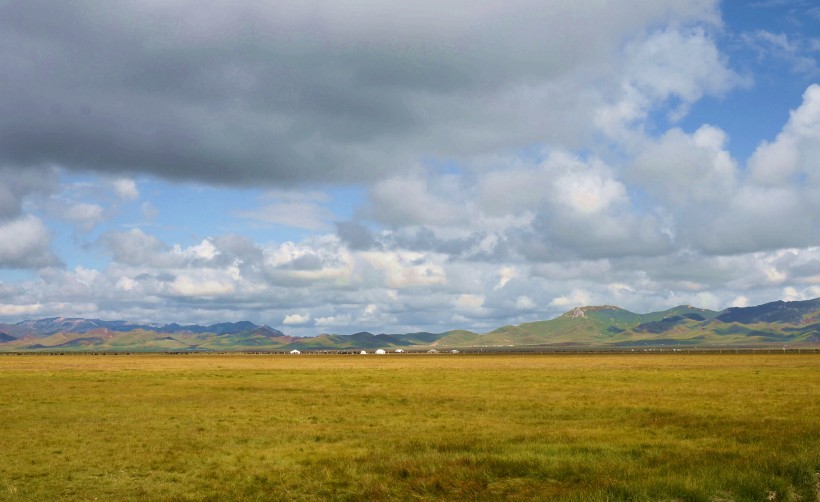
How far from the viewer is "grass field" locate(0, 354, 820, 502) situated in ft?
58.9

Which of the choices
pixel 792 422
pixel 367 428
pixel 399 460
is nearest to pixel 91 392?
pixel 367 428

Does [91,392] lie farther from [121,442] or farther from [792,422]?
[792,422]

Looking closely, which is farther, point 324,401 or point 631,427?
point 324,401

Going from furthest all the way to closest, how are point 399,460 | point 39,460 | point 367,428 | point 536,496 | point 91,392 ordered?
point 91,392 < point 367,428 < point 39,460 < point 399,460 < point 536,496

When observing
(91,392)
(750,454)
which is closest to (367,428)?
(750,454)

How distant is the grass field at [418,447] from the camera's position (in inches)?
707

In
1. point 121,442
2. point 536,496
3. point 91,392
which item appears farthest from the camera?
point 91,392

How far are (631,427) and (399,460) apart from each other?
13.4 m

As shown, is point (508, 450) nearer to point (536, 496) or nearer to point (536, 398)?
point (536, 496)

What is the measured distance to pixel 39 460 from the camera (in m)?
23.9

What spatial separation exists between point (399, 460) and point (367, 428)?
994cm

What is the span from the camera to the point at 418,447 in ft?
82.4

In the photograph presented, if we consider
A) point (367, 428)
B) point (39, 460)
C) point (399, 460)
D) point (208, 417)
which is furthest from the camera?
point (208, 417)

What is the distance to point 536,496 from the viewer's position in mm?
16797
